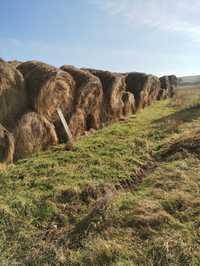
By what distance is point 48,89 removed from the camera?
8766 mm

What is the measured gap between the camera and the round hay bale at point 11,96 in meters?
7.88

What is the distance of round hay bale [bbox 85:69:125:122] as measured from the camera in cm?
1225

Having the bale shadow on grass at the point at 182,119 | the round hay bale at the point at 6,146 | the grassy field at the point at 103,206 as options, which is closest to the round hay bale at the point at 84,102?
the grassy field at the point at 103,206

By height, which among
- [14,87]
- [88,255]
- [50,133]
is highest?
[14,87]

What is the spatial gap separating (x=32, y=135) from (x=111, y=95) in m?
5.19

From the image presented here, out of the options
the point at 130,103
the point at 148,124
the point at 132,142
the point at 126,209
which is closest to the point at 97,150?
the point at 132,142

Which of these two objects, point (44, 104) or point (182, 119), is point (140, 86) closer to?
point (182, 119)

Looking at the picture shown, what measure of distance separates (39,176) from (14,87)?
2.99m

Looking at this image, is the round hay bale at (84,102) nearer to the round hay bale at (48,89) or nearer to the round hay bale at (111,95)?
the round hay bale at (48,89)

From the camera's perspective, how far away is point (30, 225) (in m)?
4.65

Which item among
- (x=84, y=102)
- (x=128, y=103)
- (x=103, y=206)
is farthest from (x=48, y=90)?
(x=128, y=103)

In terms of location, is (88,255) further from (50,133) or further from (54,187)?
(50,133)

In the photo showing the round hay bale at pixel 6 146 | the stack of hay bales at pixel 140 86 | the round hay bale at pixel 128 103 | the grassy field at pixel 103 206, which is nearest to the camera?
the grassy field at pixel 103 206

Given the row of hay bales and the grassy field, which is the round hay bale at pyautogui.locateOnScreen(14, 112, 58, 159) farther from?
the grassy field
